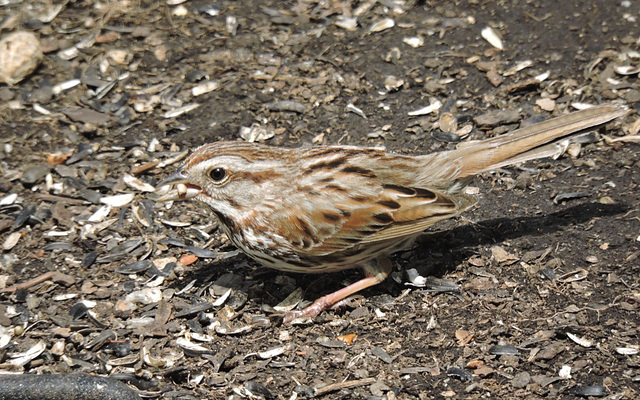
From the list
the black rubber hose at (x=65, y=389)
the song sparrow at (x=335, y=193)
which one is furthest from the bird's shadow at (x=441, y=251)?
the black rubber hose at (x=65, y=389)

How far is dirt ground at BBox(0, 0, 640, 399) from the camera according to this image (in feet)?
17.4

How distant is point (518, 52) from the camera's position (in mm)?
7805

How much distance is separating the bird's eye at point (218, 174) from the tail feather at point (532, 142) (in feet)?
5.14

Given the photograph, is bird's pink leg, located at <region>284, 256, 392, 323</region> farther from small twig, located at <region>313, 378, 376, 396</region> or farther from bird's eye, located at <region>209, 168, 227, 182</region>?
bird's eye, located at <region>209, 168, 227, 182</region>

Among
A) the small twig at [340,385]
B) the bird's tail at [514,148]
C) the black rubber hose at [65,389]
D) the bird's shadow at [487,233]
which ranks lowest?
the small twig at [340,385]

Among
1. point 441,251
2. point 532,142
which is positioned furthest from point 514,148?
point 441,251

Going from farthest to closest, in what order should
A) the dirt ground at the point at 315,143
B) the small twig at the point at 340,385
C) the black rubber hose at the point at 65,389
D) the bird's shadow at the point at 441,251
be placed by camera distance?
1. the bird's shadow at the point at 441,251
2. the dirt ground at the point at 315,143
3. the small twig at the point at 340,385
4. the black rubber hose at the point at 65,389

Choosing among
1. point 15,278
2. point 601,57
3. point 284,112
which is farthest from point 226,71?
point 601,57

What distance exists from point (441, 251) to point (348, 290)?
774 mm

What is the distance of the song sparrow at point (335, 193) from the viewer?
5590mm

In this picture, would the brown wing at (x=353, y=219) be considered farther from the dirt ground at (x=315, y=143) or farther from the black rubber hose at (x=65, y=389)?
the black rubber hose at (x=65, y=389)

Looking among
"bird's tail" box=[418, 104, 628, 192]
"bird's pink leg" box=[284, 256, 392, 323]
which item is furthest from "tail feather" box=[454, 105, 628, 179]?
"bird's pink leg" box=[284, 256, 392, 323]

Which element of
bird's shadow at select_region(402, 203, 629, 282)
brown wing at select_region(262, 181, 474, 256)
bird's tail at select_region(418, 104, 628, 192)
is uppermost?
bird's tail at select_region(418, 104, 628, 192)

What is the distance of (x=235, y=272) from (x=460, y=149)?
181cm
